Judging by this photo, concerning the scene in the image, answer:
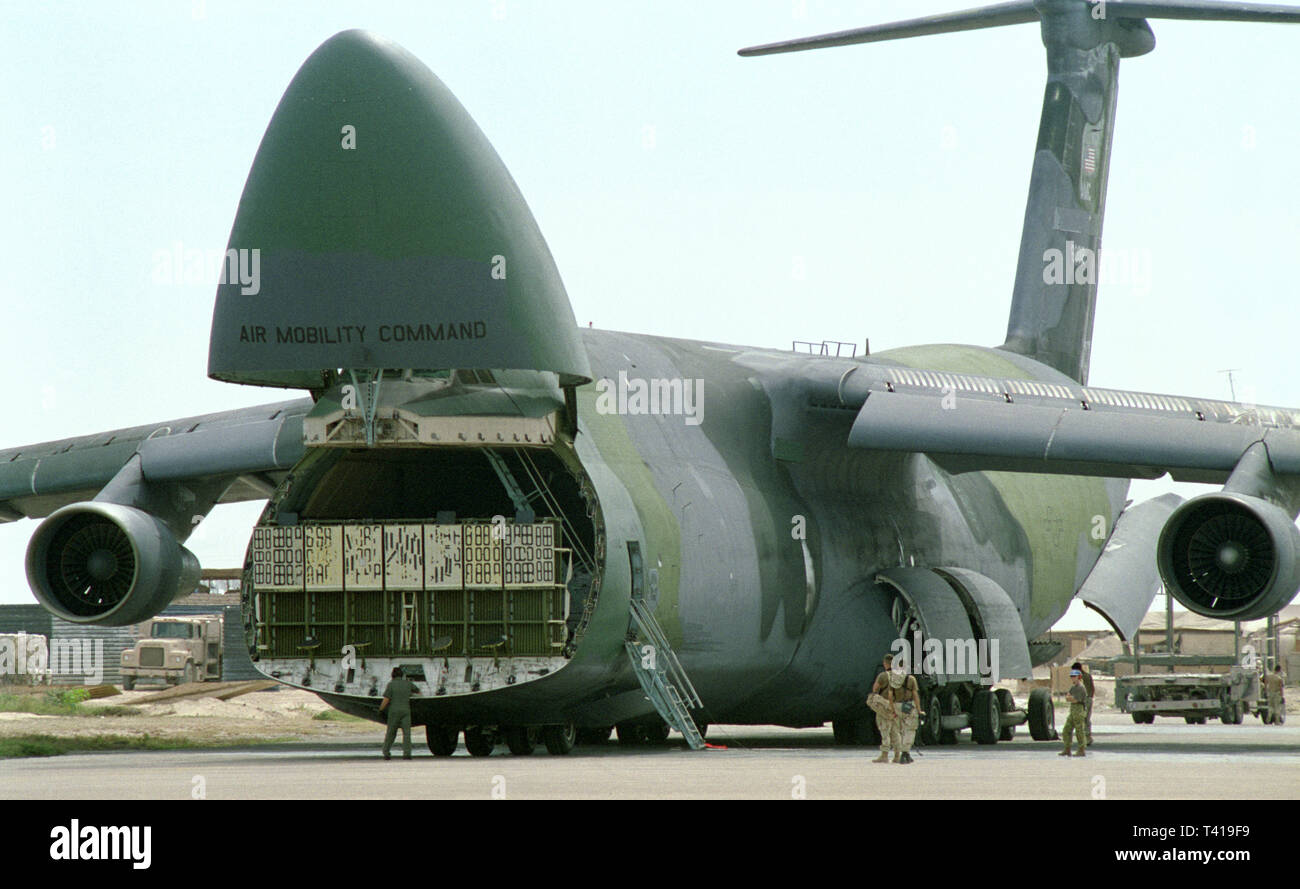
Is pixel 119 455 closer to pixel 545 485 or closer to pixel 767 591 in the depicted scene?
pixel 545 485

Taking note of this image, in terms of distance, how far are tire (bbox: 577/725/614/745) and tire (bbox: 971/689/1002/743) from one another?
15.4 ft

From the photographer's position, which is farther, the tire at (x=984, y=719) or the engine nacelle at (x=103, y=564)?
the tire at (x=984, y=719)

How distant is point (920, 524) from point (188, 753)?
385 inches

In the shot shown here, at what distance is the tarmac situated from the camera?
47.5ft

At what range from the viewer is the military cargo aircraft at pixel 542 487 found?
1823 cm

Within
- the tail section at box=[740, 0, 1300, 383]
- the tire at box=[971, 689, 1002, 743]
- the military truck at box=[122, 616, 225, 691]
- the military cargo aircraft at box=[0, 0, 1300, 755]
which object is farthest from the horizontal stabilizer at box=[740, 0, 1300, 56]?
the military truck at box=[122, 616, 225, 691]

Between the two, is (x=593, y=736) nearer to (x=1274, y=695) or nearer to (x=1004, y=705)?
(x=1004, y=705)

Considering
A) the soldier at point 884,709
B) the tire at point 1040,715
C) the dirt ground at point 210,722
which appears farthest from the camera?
the dirt ground at point 210,722

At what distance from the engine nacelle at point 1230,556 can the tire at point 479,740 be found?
7654 mm

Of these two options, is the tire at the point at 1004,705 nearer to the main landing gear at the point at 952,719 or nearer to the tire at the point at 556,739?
the main landing gear at the point at 952,719

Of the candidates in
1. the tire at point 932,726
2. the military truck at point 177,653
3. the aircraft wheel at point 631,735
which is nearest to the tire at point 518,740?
the aircraft wheel at point 631,735

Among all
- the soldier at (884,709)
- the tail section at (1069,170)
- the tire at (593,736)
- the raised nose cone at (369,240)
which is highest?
the tail section at (1069,170)

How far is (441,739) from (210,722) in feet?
47.6
